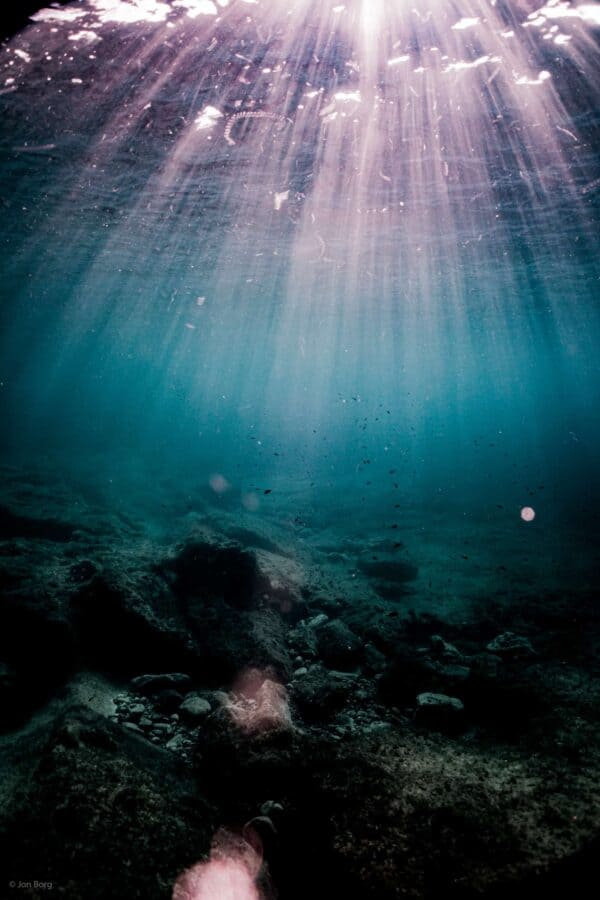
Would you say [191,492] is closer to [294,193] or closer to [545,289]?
[294,193]

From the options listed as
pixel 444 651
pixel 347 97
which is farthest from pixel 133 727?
pixel 347 97

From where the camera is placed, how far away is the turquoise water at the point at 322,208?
9.79 metres

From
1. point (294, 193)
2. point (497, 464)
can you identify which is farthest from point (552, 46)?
point (497, 464)

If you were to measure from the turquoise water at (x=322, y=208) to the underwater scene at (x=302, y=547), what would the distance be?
14 centimetres

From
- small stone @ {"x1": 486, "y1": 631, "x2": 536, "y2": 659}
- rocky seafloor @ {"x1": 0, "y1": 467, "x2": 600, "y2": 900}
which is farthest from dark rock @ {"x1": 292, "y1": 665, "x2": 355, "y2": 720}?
small stone @ {"x1": 486, "y1": 631, "x2": 536, "y2": 659}

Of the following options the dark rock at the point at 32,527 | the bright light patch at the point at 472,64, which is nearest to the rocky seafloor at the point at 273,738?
the dark rock at the point at 32,527

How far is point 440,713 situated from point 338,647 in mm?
2419

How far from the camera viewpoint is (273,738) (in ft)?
14.8

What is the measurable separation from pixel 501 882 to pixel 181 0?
13.2 meters

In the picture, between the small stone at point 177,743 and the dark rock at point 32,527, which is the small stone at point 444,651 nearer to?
the small stone at point 177,743

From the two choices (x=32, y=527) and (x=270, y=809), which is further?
(x=32, y=527)

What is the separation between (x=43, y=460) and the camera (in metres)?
34.2

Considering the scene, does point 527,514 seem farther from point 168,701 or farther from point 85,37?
point 85,37

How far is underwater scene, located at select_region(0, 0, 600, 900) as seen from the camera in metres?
3.43
